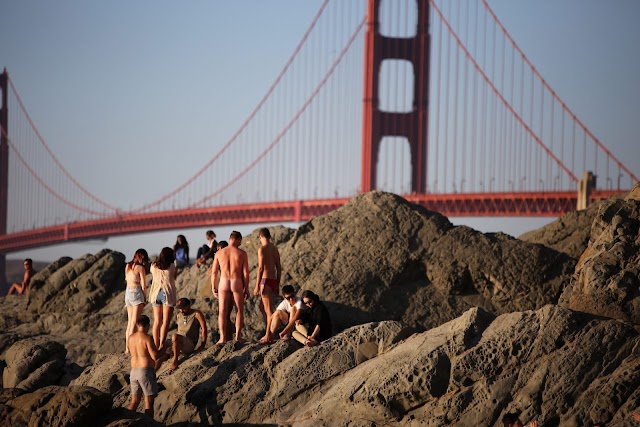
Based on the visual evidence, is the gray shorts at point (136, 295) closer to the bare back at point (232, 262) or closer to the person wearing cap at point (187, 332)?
the person wearing cap at point (187, 332)

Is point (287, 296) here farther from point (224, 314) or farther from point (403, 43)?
point (403, 43)

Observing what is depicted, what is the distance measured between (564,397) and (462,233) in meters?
5.30

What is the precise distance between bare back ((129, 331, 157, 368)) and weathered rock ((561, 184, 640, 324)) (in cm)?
416

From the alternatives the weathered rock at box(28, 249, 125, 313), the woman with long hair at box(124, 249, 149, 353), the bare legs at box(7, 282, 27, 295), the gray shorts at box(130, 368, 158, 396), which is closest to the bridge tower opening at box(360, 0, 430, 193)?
the bare legs at box(7, 282, 27, 295)

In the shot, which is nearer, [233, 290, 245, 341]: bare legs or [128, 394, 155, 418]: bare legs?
[128, 394, 155, 418]: bare legs

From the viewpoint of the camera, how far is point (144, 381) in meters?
10.6

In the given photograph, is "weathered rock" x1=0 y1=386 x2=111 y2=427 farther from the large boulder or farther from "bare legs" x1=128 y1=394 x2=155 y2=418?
the large boulder

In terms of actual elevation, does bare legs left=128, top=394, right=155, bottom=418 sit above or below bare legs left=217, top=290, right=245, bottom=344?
below

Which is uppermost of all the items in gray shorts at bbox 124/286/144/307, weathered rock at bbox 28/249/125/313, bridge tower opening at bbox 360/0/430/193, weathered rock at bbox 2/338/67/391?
bridge tower opening at bbox 360/0/430/193

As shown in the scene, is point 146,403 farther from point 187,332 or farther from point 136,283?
point 136,283

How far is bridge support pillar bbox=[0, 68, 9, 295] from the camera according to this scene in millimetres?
62844

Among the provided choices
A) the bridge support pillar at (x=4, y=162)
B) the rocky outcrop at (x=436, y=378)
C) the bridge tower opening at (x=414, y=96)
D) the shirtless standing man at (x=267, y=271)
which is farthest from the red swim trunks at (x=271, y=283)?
the bridge support pillar at (x=4, y=162)

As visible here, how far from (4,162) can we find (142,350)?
62.2 meters

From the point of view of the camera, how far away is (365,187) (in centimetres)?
5144
